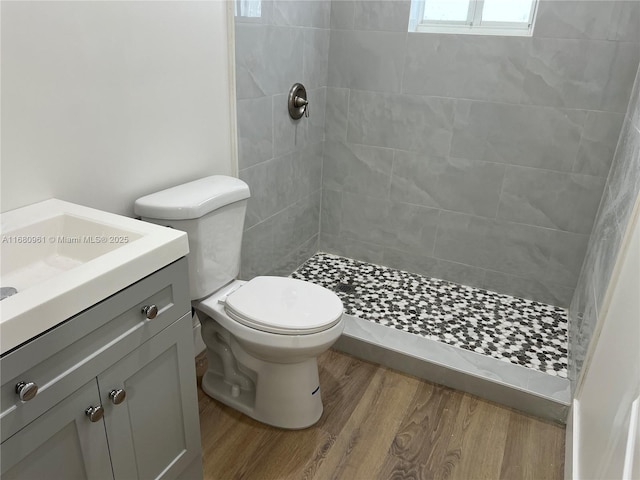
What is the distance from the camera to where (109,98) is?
1431mm

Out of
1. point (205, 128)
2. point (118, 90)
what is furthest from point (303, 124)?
point (118, 90)

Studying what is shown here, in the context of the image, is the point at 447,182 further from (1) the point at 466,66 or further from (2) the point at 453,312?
(2) the point at 453,312

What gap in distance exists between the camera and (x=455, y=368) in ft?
6.54

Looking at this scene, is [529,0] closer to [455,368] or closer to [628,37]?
[628,37]

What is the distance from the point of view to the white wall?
1.21m

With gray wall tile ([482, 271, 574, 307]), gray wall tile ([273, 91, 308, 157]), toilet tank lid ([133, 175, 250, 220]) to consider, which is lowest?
gray wall tile ([482, 271, 574, 307])

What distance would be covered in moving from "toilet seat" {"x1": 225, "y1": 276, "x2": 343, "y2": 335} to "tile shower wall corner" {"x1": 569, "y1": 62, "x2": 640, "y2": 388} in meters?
0.95

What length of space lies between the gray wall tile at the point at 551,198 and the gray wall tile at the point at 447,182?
7cm

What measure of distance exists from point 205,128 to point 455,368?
4.61 feet

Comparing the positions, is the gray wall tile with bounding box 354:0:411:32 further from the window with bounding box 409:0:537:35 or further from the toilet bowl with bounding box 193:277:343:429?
the toilet bowl with bounding box 193:277:343:429

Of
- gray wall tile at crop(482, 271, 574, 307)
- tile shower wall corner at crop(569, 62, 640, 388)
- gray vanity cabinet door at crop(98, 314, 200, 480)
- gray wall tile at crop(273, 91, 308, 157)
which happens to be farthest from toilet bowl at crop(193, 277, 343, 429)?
gray wall tile at crop(482, 271, 574, 307)


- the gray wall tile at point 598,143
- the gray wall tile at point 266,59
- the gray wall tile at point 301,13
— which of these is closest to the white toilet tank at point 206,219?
the gray wall tile at point 266,59

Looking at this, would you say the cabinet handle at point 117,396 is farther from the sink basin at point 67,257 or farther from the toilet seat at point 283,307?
the toilet seat at point 283,307

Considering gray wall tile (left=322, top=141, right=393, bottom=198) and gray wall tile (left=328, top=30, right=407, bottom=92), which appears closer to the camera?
gray wall tile (left=328, top=30, right=407, bottom=92)
